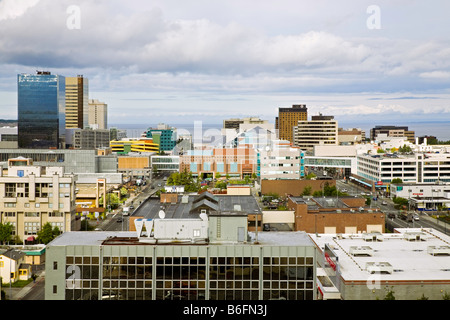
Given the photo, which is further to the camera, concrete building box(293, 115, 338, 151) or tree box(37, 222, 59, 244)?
concrete building box(293, 115, 338, 151)

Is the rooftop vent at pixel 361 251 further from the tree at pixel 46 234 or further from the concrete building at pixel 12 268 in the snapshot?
the tree at pixel 46 234

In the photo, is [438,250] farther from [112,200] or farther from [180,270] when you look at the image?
[112,200]

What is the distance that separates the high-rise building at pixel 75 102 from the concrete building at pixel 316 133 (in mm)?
23340

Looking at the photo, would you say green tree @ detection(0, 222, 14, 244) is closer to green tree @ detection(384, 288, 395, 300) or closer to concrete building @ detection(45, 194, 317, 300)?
concrete building @ detection(45, 194, 317, 300)

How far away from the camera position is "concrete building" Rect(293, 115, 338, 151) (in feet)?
122

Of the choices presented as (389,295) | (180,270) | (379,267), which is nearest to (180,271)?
(180,270)

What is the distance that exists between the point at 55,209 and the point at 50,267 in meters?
7.55

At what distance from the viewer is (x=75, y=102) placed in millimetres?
49969

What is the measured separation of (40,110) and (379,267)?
30.8 meters

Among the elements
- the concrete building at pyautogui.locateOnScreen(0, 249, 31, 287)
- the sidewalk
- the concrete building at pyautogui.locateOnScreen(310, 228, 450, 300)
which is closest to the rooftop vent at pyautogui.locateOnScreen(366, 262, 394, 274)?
the concrete building at pyautogui.locateOnScreen(310, 228, 450, 300)
